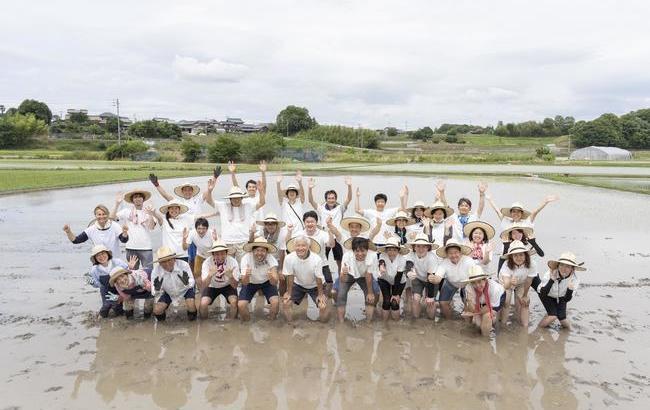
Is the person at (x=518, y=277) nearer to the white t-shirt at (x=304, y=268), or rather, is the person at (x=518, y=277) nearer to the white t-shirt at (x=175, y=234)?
the white t-shirt at (x=304, y=268)

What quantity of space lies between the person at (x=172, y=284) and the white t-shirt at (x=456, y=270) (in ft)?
11.6

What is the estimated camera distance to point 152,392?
4.91m

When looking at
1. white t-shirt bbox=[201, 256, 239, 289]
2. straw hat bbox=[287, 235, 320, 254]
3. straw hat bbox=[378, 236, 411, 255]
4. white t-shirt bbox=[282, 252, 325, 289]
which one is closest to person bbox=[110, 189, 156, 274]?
white t-shirt bbox=[201, 256, 239, 289]

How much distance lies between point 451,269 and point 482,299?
617 mm

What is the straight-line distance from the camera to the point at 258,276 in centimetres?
689

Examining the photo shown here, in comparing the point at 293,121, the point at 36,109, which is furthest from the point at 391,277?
the point at 36,109

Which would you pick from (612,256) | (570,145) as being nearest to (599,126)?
(570,145)

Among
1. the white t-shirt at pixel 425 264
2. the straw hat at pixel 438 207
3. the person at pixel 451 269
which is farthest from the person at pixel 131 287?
the straw hat at pixel 438 207

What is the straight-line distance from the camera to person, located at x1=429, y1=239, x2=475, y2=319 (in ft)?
22.1

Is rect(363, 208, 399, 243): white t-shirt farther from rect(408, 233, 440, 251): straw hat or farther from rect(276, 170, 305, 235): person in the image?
rect(276, 170, 305, 235): person

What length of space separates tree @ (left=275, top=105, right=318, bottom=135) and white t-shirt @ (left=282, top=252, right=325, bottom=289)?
10913 cm

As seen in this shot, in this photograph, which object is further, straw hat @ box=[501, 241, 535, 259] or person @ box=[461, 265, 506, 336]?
straw hat @ box=[501, 241, 535, 259]

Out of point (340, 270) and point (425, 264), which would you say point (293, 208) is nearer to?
point (340, 270)

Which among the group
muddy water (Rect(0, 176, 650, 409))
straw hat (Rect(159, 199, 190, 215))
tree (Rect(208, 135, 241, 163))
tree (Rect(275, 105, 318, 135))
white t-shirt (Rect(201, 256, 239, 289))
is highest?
tree (Rect(275, 105, 318, 135))
